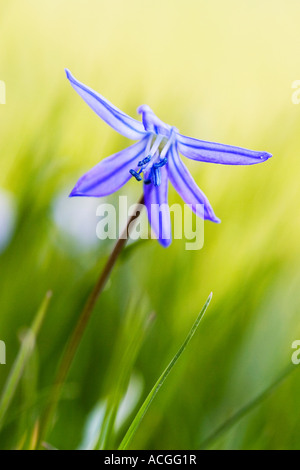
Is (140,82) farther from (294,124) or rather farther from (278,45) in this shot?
(278,45)

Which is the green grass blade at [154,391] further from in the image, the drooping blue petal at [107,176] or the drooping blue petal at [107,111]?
the drooping blue petal at [107,111]

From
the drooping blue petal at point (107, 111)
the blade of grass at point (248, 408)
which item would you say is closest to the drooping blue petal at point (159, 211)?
the drooping blue petal at point (107, 111)

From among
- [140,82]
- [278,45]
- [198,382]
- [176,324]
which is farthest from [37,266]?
[278,45]

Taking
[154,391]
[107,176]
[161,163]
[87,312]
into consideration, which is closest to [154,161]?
[161,163]

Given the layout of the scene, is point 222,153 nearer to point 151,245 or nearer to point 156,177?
point 156,177

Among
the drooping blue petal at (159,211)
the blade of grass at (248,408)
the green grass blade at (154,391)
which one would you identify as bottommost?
the blade of grass at (248,408)

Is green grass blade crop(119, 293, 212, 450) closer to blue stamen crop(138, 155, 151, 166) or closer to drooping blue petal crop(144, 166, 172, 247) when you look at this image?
drooping blue petal crop(144, 166, 172, 247)

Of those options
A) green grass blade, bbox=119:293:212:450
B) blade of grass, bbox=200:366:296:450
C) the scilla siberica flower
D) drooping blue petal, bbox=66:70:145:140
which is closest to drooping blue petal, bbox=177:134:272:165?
the scilla siberica flower
